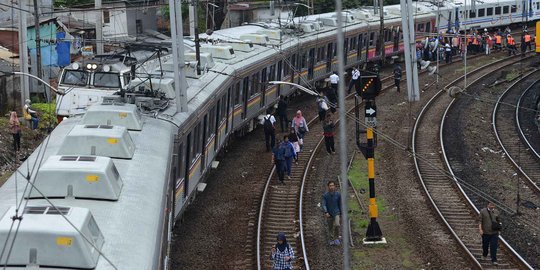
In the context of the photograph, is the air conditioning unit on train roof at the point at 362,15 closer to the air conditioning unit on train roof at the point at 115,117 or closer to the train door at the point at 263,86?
the train door at the point at 263,86

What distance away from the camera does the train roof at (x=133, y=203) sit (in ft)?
33.1

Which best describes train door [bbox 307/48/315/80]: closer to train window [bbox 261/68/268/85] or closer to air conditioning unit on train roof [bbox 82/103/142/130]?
train window [bbox 261/68/268/85]

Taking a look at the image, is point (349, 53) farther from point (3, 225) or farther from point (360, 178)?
point (3, 225)

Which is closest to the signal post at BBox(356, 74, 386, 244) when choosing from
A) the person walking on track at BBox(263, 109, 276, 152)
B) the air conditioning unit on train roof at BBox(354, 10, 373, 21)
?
the person walking on track at BBox(263, 109, 276, 152)

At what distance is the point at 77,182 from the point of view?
11773mm

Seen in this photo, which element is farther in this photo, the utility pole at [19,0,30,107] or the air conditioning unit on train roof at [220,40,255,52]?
the air conditioning unit on train roof at [220,40,255,52]

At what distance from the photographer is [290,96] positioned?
3638 centimetres

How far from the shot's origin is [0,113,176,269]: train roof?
10094mm

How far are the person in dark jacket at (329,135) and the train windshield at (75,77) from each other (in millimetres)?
6389

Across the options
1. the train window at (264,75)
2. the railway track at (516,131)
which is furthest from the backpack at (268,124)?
the railway track at (516,131)

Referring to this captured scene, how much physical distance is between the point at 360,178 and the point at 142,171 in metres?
11.2

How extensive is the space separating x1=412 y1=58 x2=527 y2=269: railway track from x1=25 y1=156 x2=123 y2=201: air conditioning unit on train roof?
736 cm

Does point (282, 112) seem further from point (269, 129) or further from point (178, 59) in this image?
Answer: point (178, 59)

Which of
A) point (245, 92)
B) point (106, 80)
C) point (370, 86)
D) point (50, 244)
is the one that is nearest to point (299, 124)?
point (245, 92)
